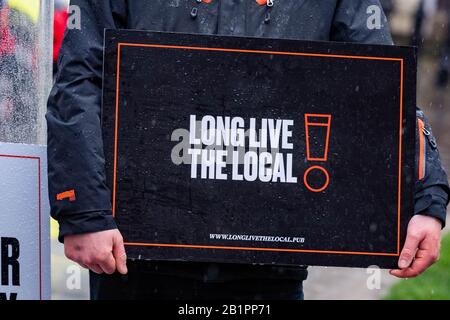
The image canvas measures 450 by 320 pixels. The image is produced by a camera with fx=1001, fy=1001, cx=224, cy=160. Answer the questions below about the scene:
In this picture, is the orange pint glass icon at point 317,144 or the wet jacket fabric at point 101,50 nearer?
the wet jacket fabric at point 101,50

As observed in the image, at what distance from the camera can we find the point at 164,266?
3504 millimetres

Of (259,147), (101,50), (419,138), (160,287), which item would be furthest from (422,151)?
(101,50)

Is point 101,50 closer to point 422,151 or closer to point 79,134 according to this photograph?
point 79,134

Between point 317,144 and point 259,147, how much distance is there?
7.8 inches

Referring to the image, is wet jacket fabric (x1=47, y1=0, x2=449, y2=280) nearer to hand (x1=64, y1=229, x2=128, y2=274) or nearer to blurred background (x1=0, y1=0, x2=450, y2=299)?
hand (x1=64, y1=229, x2=128, y2=274)

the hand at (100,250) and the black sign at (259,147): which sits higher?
the black sign at (259,147)

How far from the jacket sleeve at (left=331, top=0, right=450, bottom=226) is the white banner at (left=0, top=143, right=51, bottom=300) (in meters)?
1.18

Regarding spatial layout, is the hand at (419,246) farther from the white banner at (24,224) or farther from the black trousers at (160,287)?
the white banner at (24,224)

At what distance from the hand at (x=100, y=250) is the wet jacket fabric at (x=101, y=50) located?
0.03m

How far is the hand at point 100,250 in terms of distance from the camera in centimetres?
324

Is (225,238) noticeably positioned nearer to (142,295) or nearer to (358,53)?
(142,295)

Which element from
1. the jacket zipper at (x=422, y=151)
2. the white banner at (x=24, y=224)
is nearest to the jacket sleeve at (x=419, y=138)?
the jacket zipper at (x=422, y=151)

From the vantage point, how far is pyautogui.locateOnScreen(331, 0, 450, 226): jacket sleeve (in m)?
3.47

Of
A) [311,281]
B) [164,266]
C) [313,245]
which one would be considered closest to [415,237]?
[313,245]
